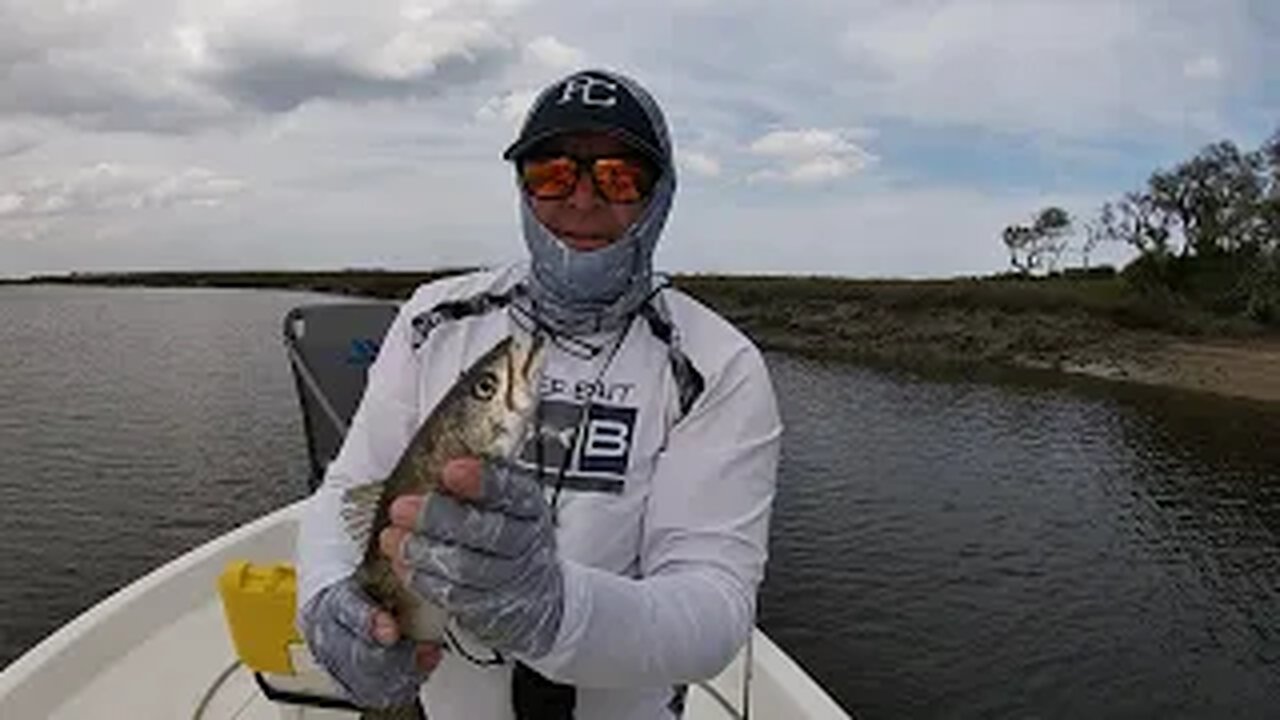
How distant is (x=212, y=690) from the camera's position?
6195 millimetres

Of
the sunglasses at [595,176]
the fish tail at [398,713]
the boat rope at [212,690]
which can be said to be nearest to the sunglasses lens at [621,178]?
the sunglasses at [595,176]

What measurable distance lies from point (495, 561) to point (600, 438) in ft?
2.67

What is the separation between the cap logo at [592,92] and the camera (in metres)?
2.89

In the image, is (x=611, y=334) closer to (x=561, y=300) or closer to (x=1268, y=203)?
(x=561, y=300)

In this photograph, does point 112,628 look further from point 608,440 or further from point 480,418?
point 480,418

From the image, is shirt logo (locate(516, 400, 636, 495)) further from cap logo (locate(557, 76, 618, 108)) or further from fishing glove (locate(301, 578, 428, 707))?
cap logo (locate(557, 76, 618, 108))

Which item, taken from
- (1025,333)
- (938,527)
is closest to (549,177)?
(938,527)

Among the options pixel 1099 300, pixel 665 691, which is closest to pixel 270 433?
pixel 665 691

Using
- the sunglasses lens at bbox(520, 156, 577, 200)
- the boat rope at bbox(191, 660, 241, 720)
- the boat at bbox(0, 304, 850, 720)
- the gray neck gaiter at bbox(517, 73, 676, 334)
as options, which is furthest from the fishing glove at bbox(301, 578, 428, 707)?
the boat rope at bbox(191, 660, 241, 720)

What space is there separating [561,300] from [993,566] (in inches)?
778

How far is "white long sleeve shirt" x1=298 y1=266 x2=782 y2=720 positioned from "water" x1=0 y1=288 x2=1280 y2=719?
504 inches

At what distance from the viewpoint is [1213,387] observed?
162 feet

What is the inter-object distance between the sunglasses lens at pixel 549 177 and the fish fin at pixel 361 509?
0.95m

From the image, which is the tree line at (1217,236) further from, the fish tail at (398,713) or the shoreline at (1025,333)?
the fish tail at (398,713)
